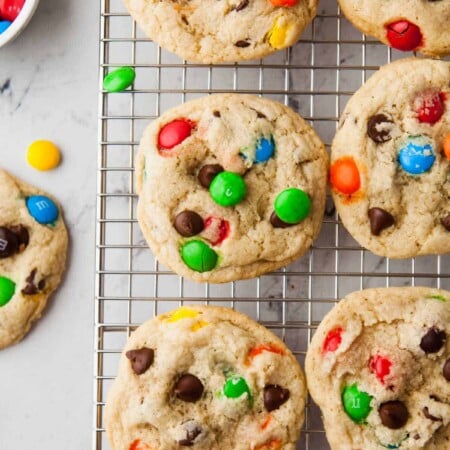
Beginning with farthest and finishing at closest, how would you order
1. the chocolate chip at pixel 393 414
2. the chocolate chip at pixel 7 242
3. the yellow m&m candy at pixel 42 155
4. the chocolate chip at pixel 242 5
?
the yellow m&m candy at pixel 42 155 < the chocolate chip at pixel 7 242 < the chocolate chip at pixel 242 5 < the chocolate chip at pixel 393 414

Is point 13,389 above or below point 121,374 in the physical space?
below

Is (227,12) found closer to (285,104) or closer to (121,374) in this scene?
(285,104)

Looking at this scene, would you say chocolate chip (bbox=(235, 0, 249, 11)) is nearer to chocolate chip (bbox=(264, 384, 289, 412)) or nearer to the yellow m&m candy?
the yellow m&m candy

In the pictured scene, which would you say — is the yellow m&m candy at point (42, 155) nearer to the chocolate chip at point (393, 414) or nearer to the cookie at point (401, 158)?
the cookie at point (401, 158)

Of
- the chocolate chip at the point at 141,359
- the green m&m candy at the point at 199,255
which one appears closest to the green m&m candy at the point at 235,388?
the chocolate chip at the point at 141,359

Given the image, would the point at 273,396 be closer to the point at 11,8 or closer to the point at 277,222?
the point at 277,222

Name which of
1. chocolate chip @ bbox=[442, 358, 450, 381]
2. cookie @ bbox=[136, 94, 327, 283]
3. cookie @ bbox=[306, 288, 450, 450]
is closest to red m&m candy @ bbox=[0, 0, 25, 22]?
cookie @ bbox=[136, 94, 327, 283]

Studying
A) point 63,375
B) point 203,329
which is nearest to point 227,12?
point 203,329
